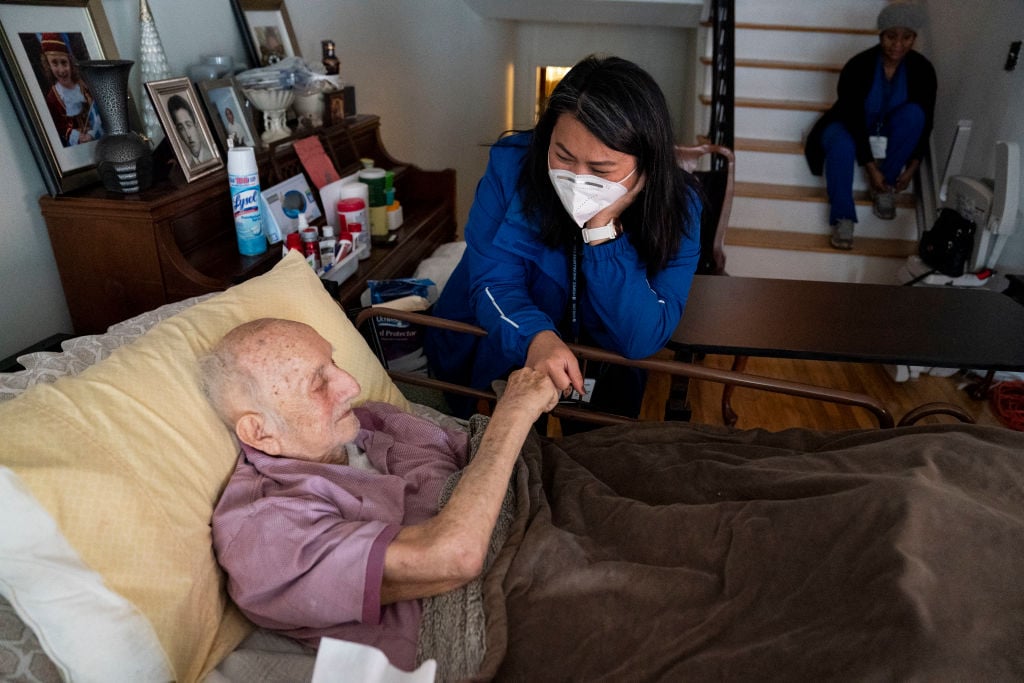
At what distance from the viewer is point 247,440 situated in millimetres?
1087

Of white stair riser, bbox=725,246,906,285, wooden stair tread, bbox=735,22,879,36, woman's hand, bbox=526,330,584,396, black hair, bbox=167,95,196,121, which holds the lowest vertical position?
white stair riser, bbox=725,246,906,285

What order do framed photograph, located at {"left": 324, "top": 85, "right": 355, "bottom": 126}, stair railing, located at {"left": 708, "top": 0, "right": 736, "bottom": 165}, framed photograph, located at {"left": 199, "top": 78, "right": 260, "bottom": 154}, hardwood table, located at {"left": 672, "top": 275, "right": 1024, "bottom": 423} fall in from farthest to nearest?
stair railing, located at {"left": 708, "top": 0, "right": 736, "bottom": 165}
framed photograph, located at {"left": 324, "top": 85, "right": 355, "bottom": 126}
framed photograph, located at {"left": 199, "top": 78, "right": 260, "bottom": 154}
hardwood table, located at {"left": 672, "top": 275, "right": 1024, "bottom": 423}

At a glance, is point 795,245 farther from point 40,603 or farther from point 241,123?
point 40,603

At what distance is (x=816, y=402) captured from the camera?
3.02 m

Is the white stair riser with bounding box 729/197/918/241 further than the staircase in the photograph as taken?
Yes

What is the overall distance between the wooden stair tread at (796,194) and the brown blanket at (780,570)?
2784mm

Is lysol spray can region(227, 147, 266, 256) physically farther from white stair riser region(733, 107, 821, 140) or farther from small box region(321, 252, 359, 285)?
white stair riser region(733, 107, 821, 140)

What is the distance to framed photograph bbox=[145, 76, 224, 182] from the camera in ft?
5.46

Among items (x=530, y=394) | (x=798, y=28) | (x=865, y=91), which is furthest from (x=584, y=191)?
(x=798, y=28)

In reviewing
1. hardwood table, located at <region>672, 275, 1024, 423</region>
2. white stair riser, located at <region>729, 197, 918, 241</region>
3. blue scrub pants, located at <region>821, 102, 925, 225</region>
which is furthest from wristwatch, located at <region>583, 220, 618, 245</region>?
blue scrub pants, located at <region>821, 102, 925, 225</region>

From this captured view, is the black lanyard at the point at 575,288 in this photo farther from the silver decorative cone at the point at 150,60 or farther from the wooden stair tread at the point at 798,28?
the wooden stair tread at the point at 798,28

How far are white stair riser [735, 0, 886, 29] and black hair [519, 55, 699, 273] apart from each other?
10.2ft

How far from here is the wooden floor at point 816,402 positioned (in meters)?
2.83

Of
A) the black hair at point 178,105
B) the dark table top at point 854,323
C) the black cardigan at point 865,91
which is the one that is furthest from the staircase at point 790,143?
the black hair at point 178,105
